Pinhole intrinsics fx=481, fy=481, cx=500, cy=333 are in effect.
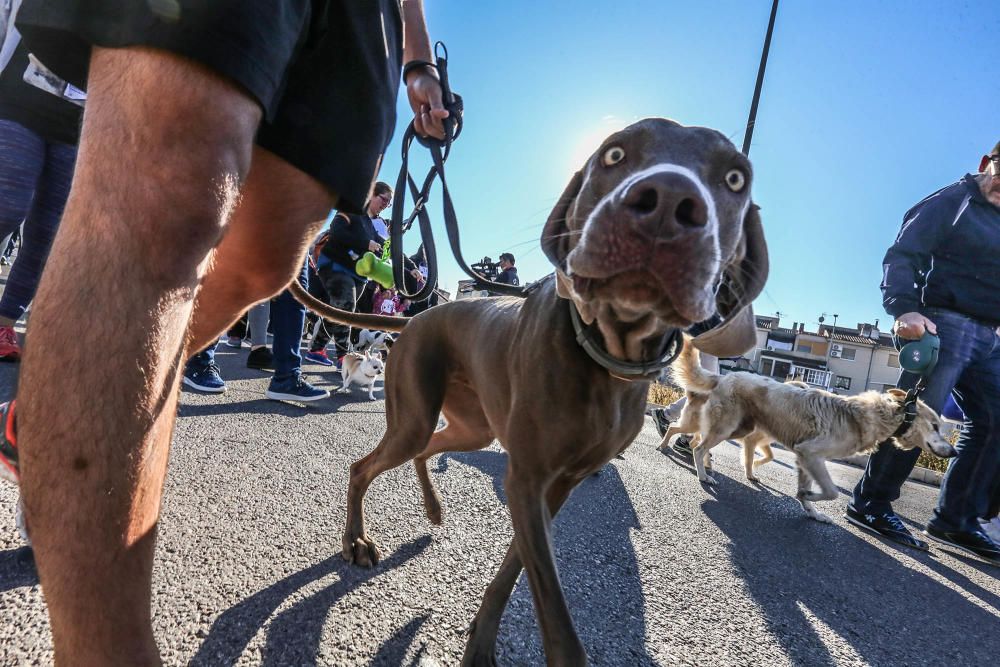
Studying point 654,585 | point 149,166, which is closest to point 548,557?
point 654,585

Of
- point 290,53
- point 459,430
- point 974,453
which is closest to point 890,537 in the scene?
point 974,453

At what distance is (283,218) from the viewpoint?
51.9 inches

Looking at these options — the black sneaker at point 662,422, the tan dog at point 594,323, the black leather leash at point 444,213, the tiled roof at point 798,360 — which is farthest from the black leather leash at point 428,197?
the tiled roof at point 798,360

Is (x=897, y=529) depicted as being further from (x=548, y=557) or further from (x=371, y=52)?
(x=371, y=52)

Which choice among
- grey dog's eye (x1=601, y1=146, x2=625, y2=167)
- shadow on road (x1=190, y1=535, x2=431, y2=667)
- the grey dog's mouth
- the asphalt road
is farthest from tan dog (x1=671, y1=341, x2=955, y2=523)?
shadow on road (x1=190, y1=535, x2=431, y2=667)

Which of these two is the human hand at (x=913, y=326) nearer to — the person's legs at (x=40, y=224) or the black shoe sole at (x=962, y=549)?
the black shoe sole at (x=962, y=549)

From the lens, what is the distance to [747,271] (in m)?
1.71

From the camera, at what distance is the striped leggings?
6.33 feet

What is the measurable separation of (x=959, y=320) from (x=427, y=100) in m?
3.71

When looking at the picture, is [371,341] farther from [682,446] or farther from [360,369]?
[682,446]

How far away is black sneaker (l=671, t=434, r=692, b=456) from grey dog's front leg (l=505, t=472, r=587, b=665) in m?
4.48

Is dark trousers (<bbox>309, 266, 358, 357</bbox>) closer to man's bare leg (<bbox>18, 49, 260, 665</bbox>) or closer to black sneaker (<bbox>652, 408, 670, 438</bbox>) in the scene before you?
black sneaker (<bbox>652, 408, 670, 438</bbox>)

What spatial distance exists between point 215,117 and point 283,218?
0.55 m

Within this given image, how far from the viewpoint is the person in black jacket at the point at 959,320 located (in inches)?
126
